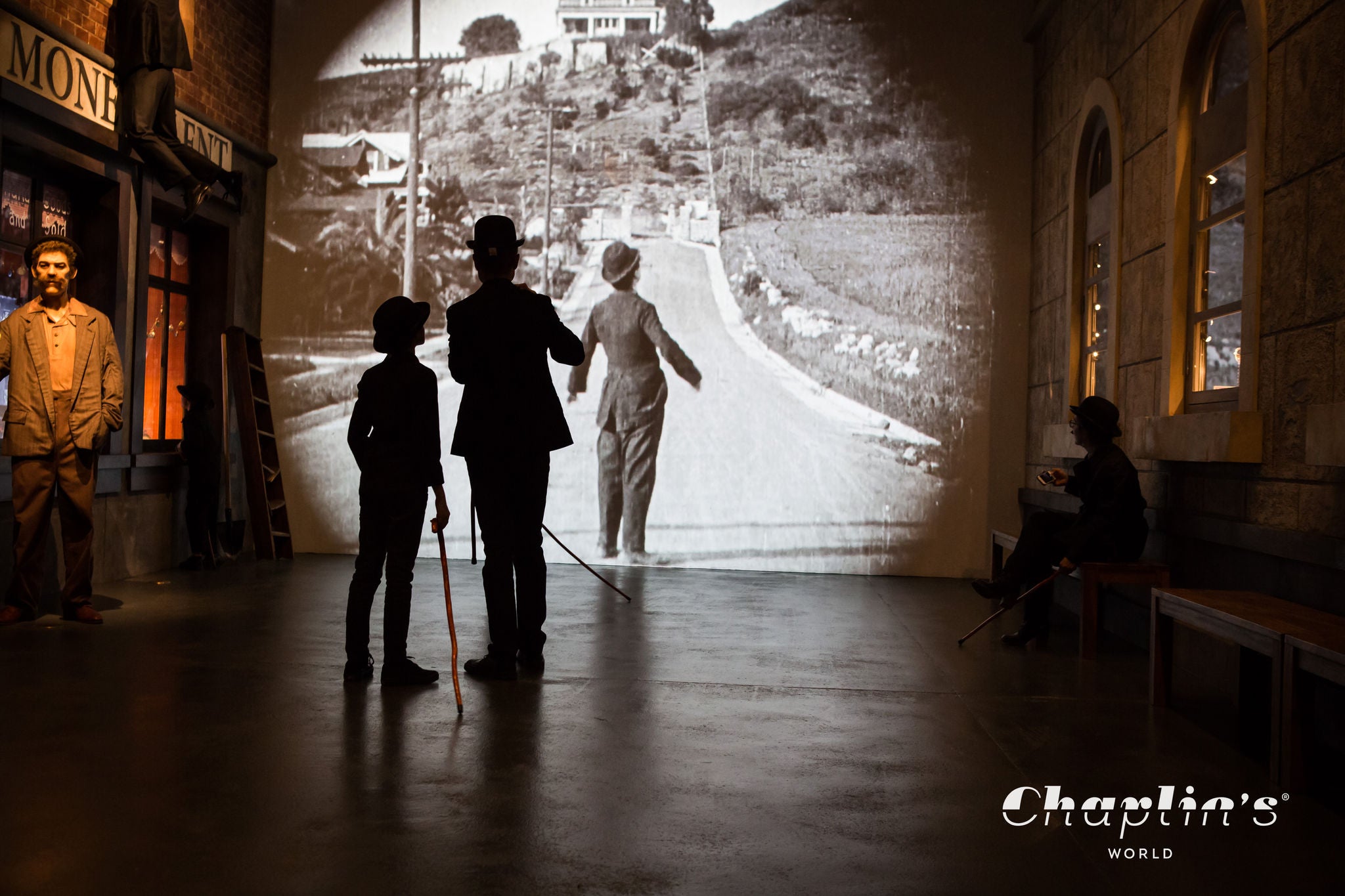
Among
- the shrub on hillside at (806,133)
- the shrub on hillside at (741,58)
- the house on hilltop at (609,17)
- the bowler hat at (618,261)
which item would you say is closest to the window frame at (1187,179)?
the shrub on hillside at (806,133)

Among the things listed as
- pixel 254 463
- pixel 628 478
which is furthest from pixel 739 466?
pixel 254 463

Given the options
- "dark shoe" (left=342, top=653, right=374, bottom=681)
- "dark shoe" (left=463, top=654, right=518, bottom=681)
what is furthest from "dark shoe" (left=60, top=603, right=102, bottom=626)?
"dark shoe" (left=463, top=654, right=518, bottom=681)

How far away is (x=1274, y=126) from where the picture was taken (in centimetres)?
411

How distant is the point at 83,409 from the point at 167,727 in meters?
2.48

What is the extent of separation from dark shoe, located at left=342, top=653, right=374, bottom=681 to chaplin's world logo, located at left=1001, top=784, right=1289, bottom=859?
221 cm

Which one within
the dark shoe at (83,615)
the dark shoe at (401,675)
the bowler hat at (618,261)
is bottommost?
the dark shoe at (83,615)

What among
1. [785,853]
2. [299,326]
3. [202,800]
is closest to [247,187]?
[299,326]

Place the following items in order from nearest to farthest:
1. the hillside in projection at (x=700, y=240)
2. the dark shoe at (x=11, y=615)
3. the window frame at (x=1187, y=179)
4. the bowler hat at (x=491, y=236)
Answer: the bowler hat at (x=491, y=236) < the window frame at (x=1187, y=179) < the dark shoe at (x=11, y=615) < the hillside in projection at (x=700, y=240)

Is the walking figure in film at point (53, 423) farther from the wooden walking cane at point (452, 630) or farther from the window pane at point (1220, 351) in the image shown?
the window pane at point (1220, 351)

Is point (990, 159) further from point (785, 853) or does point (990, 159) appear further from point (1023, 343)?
point (785, 853)

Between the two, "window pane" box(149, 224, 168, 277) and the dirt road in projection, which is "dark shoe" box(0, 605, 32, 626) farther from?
the dirt road in projection

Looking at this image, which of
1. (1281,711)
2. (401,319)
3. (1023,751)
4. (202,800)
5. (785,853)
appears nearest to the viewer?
(785,853)

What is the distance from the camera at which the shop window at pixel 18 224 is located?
608 cm

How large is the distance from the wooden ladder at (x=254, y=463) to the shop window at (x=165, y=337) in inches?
13.5
